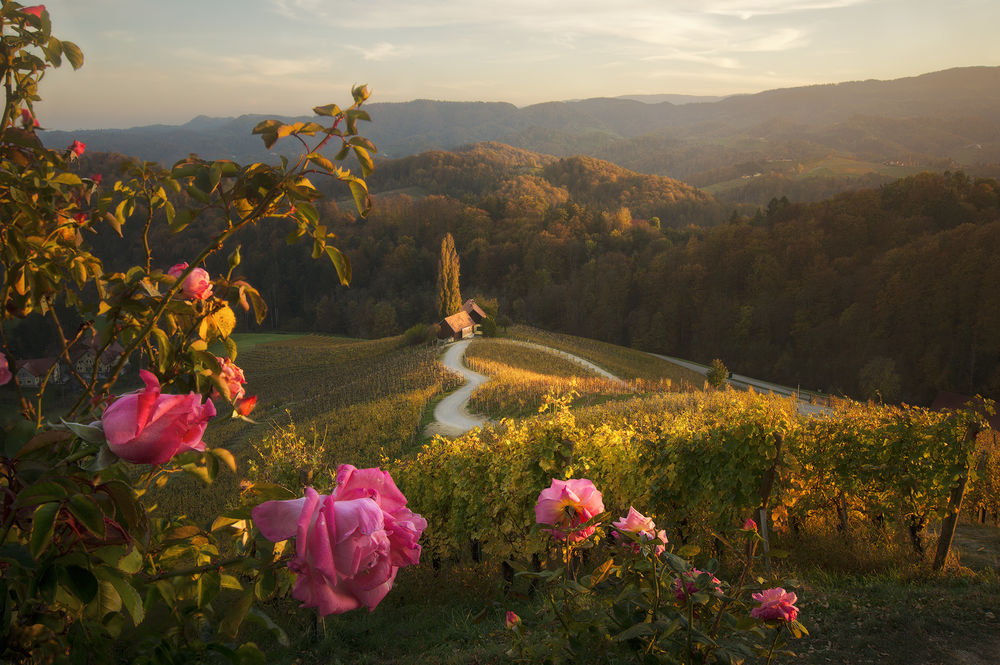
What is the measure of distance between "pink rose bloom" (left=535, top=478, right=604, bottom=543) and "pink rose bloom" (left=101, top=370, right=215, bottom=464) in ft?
3.75

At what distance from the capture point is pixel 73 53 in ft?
5.58

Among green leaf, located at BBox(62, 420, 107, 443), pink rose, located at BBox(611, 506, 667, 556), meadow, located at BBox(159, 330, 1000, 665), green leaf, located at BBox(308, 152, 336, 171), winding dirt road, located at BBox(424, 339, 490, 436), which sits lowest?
winding dirt road, located at BBox(424, 339, 490, 436)

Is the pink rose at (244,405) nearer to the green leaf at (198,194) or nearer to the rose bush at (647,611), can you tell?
the green leaf at (198,194)

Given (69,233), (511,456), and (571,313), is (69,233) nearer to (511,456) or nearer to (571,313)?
(511,456)

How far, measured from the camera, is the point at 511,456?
5797mm

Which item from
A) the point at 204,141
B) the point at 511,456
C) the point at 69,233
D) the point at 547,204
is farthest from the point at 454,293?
the point at 204,141

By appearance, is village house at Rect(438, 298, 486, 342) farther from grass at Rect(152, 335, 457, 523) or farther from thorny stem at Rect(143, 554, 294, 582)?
thorny stem at Rect(143, 554, 294, 582)

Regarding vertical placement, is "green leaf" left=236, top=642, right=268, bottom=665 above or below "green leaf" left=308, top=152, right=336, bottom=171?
below

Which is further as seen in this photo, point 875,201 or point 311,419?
point 875,201

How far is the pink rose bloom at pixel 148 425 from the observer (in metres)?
0.72

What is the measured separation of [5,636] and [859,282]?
55.9 metres

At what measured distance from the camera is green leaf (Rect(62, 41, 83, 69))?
1689 mm

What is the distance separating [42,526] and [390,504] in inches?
16.9

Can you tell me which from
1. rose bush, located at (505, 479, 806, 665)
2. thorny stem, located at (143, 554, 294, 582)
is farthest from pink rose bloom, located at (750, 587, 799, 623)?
thorny stem, located at (143, 554, 294, 582)
